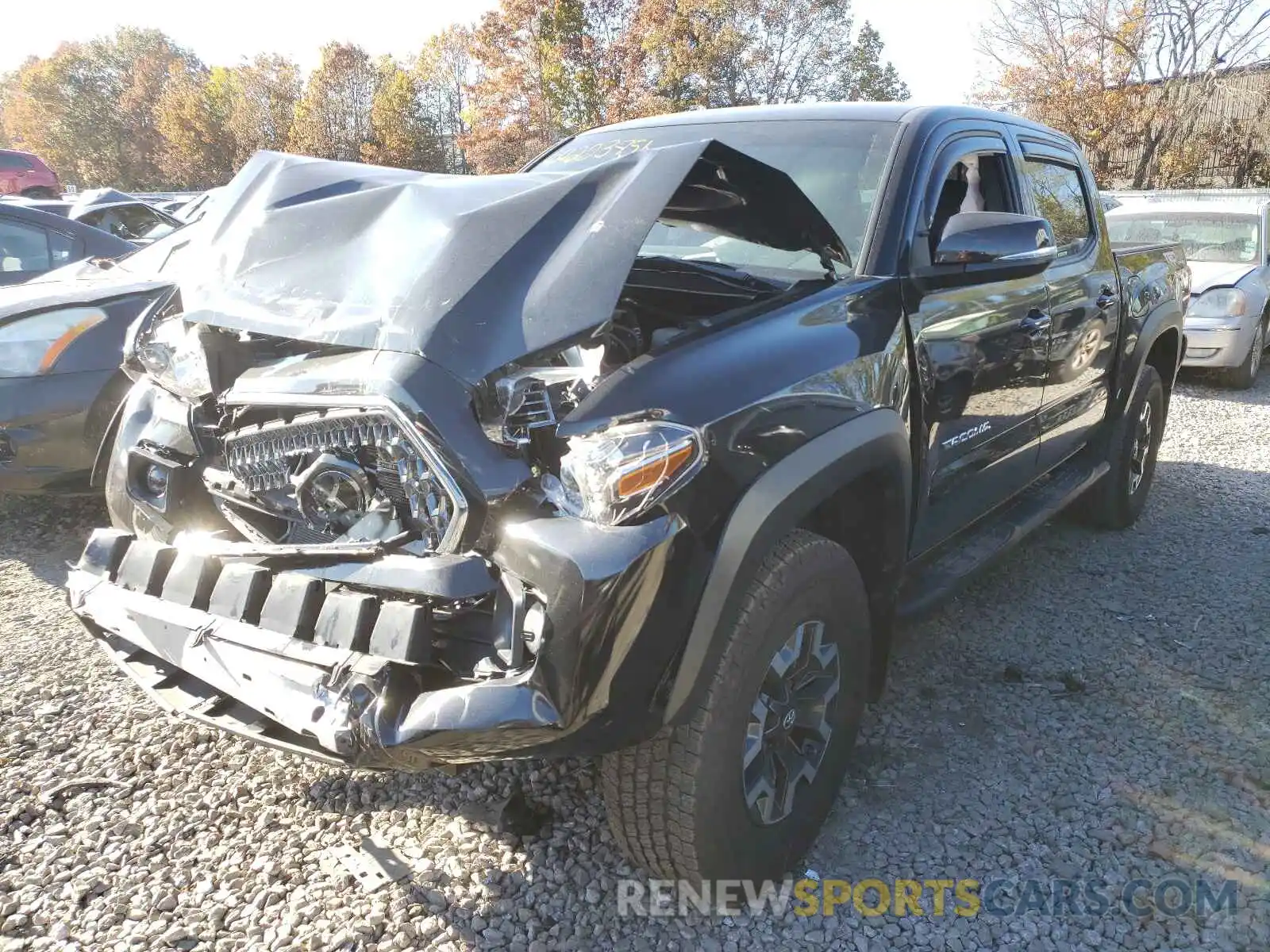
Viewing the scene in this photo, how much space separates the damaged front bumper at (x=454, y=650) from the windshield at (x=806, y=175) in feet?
4.08

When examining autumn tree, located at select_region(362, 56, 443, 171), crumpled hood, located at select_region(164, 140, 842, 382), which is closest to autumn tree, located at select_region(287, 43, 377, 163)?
autumn tree, located at select_region(362, 56, 443, 171)

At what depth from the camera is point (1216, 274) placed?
28.1 feet

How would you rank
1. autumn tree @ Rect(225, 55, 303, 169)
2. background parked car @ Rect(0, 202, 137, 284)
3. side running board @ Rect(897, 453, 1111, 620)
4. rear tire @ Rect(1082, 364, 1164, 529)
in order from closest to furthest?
1. side running board @ Rect(897, 453, 1111, 620)
2. rear tire @ Rect(1082, 364, 1164, 529)
3. background parked car @ Rect(0, 202, 137, 284)
4. autumn tree @ Rect(225, 55, 303, 169)

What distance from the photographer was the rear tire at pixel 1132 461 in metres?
4.44

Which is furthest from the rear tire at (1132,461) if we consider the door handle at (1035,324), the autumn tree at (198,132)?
the autumn tree at (198,132)

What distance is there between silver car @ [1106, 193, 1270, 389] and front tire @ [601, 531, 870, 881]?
7775 mm

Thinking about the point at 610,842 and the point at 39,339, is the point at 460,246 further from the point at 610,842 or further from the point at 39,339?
the point at 39,339

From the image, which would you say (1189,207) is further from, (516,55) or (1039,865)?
(516,55)

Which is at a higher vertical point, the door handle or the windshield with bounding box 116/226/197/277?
the windshield with bounding box 116/226/197/277

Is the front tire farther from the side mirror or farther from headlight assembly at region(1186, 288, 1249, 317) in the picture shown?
headlight assembly at region(1186, 288, 1249, 317)

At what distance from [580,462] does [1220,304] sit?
28.9 ft

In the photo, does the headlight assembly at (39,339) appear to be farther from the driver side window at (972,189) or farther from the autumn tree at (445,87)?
the autumn tree at (445,87)

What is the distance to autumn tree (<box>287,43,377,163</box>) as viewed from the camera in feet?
117

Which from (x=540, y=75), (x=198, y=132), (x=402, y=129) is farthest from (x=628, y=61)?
(x=198, y=132)
